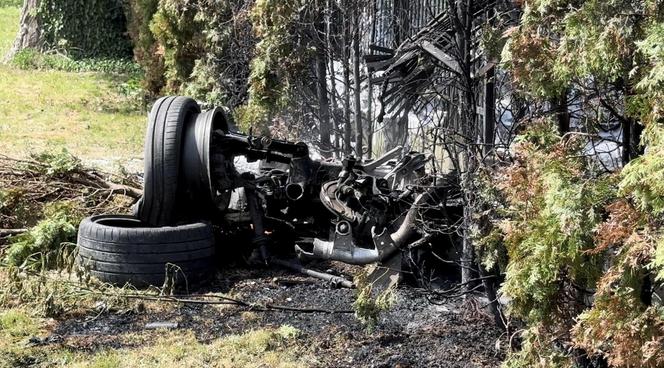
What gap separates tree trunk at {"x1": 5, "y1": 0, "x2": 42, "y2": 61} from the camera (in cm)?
1855

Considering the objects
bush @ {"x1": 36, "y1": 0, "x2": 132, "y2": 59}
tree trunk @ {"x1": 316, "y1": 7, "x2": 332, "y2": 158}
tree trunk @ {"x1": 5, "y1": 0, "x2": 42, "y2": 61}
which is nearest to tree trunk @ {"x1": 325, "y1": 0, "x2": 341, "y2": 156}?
tree trunk @ {"x1": 316, "y1": 7, "x2": 332, "y2": 158}

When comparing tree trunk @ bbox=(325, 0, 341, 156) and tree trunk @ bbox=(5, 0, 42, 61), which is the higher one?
tree trunk @ bbox=(5, 0, 42, 61)

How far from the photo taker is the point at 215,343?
5422mm

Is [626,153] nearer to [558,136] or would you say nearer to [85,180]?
[558,136]

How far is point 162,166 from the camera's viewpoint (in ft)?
21.6

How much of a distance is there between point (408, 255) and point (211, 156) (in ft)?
5.91

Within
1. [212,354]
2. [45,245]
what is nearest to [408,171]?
[212,354]

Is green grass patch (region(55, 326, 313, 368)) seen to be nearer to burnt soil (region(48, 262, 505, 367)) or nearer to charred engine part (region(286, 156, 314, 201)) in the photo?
burnt soil (region(48, 262, 505, 367))

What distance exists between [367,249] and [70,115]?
951 cm

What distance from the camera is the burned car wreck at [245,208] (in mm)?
6262

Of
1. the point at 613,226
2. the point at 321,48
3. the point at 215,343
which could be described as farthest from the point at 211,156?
the point at 613,226

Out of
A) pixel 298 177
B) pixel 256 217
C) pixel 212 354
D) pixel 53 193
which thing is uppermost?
pixel 298 177

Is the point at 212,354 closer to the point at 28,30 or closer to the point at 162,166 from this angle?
the point at 162,166

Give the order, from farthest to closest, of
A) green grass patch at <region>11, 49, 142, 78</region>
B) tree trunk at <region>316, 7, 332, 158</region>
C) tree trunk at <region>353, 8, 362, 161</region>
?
green grass patch at <region>11, 49, 142, 78</region> → tree trunk at <region>316, 7, 332, 158</region> → tree trunk at <region>353, 8, 362, 161</region>
